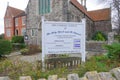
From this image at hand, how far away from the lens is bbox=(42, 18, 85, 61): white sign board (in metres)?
9.16

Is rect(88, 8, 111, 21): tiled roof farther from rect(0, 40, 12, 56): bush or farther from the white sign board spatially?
the white sign board

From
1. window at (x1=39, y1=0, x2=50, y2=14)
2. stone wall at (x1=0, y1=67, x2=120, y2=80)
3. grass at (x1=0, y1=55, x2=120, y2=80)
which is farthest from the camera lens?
window at (x1=39, y1=0, x2=50, y2=14)

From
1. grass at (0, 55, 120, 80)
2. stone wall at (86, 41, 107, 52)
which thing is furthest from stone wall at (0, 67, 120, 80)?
stone wall at (86, 41, 107, 52)

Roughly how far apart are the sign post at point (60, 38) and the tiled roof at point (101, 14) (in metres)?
40.9

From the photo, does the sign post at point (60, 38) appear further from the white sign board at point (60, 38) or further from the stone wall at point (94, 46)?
the stone wall at point (94, 46)

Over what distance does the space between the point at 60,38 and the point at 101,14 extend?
44.2 m

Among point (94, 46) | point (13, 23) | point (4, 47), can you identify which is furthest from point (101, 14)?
point (4, 47)

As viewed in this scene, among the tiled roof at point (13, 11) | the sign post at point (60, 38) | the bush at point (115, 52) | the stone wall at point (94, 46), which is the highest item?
the tiled roof at point (13, 11)

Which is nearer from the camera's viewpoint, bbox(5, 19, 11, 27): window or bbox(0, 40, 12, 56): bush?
bbox(0, 40, 12, 56): bush

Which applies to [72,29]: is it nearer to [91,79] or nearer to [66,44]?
[66,44]

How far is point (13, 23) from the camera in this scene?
207ft

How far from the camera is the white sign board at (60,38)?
916cm

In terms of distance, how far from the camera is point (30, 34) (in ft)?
141

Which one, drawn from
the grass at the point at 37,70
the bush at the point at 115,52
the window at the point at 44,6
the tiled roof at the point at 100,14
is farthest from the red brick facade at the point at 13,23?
the grass at the point at 37,70
